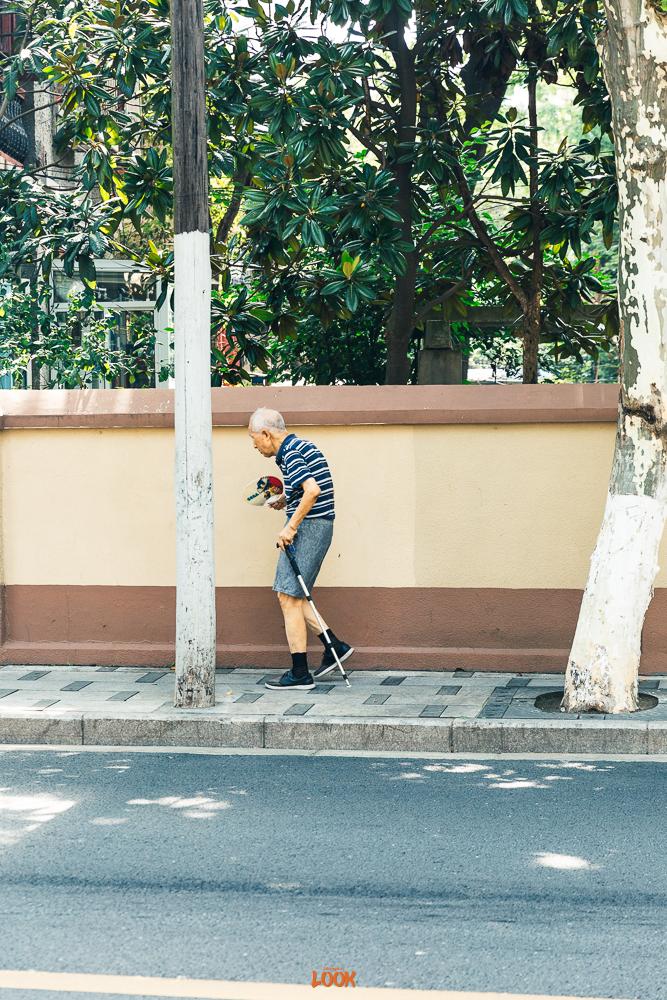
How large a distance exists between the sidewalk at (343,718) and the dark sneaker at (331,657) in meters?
0.08

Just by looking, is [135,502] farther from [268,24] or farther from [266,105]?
[268,24]

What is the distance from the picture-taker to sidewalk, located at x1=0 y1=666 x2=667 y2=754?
6.90 m

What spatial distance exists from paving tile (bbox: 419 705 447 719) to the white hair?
6.38ft

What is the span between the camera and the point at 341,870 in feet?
16.5

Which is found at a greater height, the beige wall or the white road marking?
the beige wall

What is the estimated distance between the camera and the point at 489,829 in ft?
18.2

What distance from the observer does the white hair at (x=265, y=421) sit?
7898 millimetres

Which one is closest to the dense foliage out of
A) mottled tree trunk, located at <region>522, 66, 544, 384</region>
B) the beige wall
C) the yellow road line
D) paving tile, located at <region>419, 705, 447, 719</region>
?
mottled tree trunk, located at <region>522, 66, 544, 384</region>

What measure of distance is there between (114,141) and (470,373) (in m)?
9.23

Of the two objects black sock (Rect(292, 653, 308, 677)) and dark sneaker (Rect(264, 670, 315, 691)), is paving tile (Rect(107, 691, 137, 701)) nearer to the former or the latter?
dark sneaker (Rect(264, 670, 315, 691))

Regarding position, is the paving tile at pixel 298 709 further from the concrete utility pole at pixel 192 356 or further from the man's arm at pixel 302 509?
the man's arm at pixel 302 509

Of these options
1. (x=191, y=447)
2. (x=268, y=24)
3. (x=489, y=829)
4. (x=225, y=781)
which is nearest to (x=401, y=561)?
(x=191, y=447)

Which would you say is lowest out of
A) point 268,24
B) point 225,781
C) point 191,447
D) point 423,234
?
point 225,781

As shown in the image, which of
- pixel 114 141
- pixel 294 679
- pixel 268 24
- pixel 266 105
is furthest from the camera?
pixel 114 141
